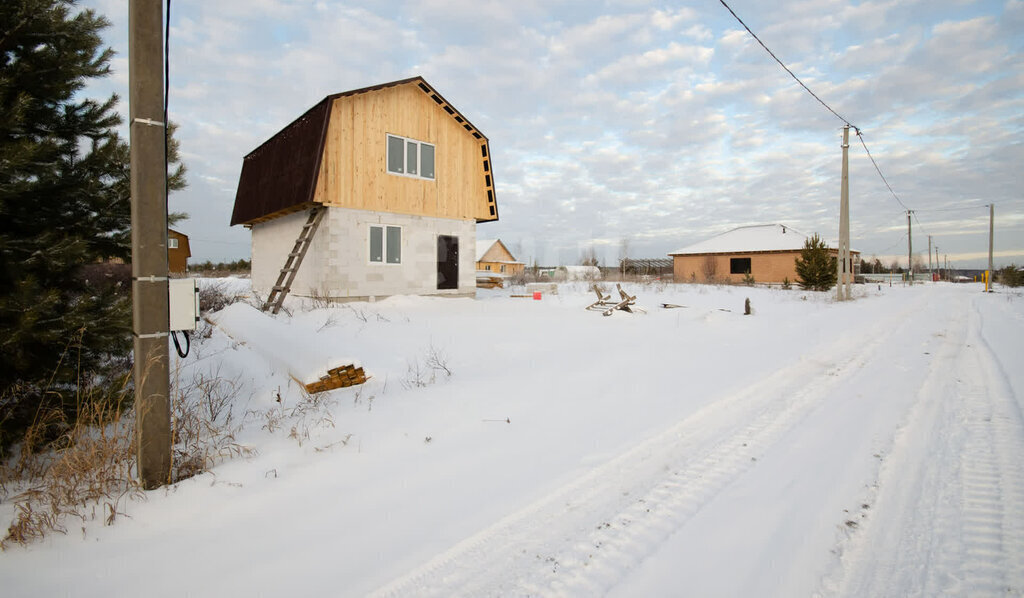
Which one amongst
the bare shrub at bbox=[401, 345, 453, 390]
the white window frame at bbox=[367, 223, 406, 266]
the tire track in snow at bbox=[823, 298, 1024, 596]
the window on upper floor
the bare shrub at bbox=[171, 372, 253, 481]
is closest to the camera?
the tire track in snow at bbox=[823, 298, 1024, 596]

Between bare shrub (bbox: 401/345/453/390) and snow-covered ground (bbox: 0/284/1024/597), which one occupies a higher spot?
bare shrub (bbox: 401/345/453/390)

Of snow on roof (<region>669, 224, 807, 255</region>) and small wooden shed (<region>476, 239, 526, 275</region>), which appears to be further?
small wooden shed (<region>476, 239, 526, 275</region>)

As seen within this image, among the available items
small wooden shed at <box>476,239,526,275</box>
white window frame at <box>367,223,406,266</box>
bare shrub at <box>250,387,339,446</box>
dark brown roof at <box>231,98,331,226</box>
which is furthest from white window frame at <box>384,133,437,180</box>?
small wooden shed at <box>476,239,526,275</box>

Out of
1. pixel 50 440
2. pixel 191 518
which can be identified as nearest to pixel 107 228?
pixel 50 440

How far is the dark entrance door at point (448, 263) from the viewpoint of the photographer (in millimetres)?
14774

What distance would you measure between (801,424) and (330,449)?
4.51 meters

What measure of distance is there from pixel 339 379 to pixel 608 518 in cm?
386

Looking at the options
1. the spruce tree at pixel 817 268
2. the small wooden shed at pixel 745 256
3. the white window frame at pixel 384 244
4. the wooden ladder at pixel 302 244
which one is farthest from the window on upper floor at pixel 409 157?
the small wooden shed at pixel 745 256

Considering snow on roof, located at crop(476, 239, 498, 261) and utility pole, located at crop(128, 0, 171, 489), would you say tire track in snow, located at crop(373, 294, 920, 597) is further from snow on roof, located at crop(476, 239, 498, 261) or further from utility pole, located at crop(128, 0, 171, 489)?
snow on roof, located at crop(476, 239, 498, 261)

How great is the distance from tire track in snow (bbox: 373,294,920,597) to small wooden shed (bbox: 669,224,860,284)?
33.1 meters

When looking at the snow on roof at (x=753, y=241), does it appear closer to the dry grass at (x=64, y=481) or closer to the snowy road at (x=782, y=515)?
the snowy road at (x=782, y=515)

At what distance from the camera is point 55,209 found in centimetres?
376

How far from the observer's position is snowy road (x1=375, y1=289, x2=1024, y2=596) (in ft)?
7.65

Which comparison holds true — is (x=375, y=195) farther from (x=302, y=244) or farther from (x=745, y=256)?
(x=745, y=256)
